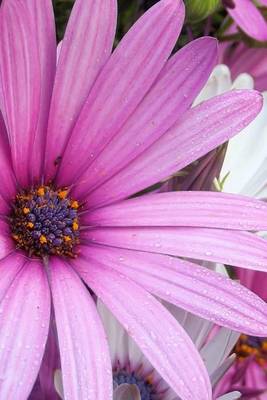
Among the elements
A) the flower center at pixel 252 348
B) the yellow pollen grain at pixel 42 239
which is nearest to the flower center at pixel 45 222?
the yellow pollen grain at pixel 42 239

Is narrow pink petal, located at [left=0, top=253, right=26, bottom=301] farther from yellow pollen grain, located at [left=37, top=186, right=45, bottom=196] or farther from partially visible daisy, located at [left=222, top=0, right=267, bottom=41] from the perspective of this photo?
partially visible daisy, located at [left=222, top=0, right=267, bottom=41]

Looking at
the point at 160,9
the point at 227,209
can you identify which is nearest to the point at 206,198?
the point at 227,209

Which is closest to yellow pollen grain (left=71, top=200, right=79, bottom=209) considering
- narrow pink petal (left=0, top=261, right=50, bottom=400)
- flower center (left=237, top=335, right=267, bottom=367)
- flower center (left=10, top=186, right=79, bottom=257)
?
flower center (left=10, top=186, right=79, bottom=257)

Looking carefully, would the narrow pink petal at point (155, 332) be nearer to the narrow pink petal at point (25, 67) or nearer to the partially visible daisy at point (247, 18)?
the narrow pink petal at point (25, 67)

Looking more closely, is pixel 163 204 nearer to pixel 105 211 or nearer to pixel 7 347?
pixel 105 211

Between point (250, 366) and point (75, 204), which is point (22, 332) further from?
point (250, 366)
